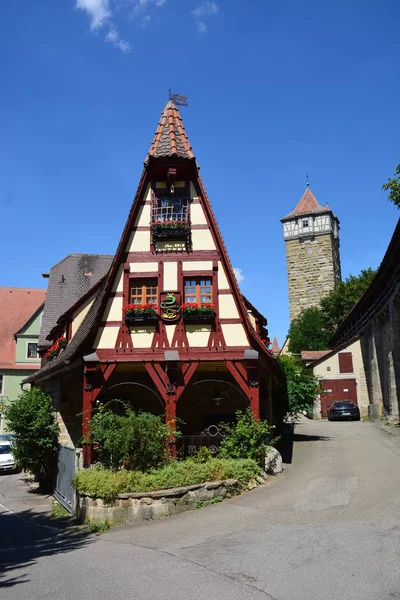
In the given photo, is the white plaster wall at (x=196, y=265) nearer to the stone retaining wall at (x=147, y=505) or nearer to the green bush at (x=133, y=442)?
the green bush at (x=133, y=442)

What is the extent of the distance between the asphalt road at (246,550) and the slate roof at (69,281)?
36.4 feet

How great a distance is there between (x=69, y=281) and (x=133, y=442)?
45.9ft

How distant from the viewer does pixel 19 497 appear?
55.8 ft

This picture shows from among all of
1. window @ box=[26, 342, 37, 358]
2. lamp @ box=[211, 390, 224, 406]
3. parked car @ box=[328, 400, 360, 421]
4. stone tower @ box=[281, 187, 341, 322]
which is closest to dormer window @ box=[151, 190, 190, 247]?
lamp @ box=[211, 390, 224, 406]

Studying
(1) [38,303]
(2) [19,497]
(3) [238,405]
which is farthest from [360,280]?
(2) [19,497]

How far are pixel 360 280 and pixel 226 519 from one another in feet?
163

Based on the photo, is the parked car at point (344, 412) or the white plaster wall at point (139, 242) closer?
the white plaster wall at point (139, 242)

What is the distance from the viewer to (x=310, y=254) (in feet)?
234

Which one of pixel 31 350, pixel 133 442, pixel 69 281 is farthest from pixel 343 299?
pixel 133 442

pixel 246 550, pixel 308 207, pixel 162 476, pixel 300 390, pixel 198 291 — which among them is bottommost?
pixel 246 550

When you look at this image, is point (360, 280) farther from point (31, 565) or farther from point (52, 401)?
point (31, 565)

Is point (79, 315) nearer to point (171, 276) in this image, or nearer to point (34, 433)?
point (34, 433)

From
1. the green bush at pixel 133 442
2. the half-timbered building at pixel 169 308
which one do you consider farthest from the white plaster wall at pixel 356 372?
the green bush at pixel 133 442

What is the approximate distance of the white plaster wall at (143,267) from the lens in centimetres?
1501
